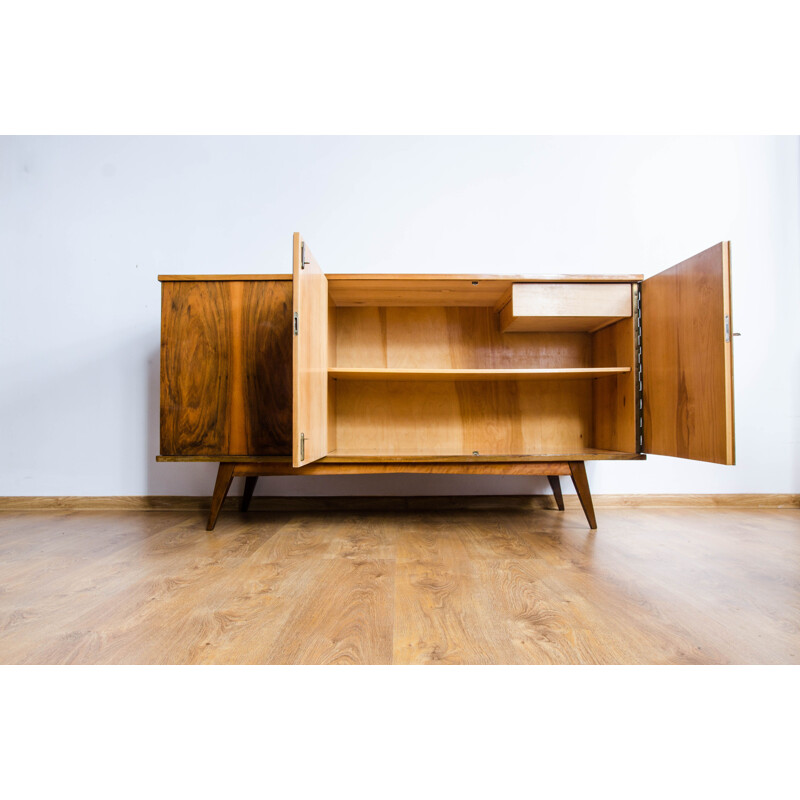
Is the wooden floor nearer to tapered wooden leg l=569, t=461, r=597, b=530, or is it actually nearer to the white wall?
tapered wooden leg l=569, t=461, r=597, b=530

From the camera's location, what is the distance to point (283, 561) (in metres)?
1.16

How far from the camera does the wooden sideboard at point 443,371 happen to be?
1250 mm

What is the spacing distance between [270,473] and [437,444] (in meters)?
0.62

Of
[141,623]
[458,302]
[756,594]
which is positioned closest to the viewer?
[141,623]

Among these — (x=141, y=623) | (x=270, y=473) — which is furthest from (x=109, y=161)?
(x=141, y=623)

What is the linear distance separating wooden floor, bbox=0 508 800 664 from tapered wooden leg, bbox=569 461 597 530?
6 centimetres

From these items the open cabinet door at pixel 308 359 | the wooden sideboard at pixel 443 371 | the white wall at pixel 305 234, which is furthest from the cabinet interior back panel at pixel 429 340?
the open cabinet door at pixel 308 359

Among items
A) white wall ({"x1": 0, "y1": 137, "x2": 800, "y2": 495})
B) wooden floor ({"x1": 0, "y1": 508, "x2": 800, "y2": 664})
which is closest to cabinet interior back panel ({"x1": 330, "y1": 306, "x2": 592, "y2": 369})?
white wall ({"x1": 0, "y1": 137, "x2": 800, "y2": 495})

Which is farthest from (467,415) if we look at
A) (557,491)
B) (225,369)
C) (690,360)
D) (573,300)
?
(225,369)

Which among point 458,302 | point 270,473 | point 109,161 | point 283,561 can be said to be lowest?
point 283,561

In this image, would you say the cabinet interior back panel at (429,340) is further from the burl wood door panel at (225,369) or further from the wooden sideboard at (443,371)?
the burl wood door panel at (225,369)

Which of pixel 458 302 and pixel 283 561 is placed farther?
pixel 458 302

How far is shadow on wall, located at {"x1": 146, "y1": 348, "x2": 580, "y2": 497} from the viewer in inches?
74.1
